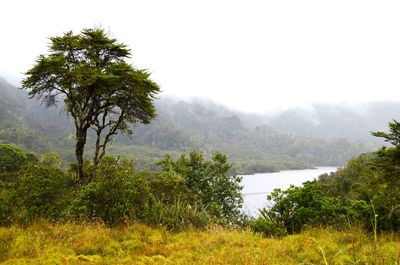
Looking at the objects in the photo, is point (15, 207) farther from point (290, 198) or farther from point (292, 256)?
point (290, 198)

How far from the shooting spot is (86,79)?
1438 centimetres

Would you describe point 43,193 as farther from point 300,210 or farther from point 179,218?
point 300,210

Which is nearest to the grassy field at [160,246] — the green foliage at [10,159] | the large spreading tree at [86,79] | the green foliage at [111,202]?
the green foliage at [111,202]

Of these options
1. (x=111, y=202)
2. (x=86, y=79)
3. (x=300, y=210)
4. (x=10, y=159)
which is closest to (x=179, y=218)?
(x=111, y=202)

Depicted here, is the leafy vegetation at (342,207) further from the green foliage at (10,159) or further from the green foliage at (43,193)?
the green foliage at (10,159)

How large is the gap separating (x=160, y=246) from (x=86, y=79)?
8.70 metres

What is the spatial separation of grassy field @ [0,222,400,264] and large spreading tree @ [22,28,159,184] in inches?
243

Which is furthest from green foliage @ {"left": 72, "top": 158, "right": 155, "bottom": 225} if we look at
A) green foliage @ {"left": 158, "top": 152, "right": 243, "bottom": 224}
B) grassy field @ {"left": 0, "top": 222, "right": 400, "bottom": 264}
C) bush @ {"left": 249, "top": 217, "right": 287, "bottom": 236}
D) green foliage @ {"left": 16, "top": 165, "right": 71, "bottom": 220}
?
green foliage @ {"left": 158, "top": 152, "right": 243, "bottom": 224}

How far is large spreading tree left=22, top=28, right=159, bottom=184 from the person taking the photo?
1493 cm

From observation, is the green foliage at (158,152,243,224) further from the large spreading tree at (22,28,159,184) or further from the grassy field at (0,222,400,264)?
the grassy field at (0,222,400,264)

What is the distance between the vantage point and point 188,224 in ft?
37.4

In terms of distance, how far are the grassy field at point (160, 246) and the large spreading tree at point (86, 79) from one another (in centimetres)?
618

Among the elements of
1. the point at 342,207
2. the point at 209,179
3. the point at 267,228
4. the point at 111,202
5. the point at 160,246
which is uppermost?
the point at 342,207

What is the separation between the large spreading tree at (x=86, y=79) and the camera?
14.9 m
